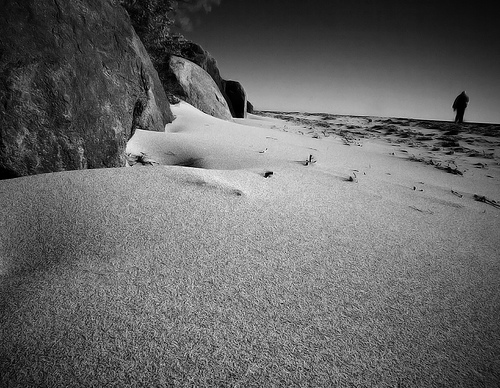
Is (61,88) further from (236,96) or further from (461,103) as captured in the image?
(461,103)

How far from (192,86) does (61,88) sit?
5134 millimetres

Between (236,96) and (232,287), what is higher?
(236,96)

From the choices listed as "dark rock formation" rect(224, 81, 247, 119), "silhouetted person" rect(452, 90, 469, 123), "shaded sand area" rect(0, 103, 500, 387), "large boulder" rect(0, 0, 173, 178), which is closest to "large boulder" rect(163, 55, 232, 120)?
"dark rock formation" rect(224, 81, 247, 119)

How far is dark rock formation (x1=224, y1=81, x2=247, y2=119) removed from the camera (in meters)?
9.84

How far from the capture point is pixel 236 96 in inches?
389

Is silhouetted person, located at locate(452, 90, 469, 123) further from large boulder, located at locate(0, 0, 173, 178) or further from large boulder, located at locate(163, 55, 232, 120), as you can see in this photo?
large boulder, located at locate(0, 0, 173, 178)

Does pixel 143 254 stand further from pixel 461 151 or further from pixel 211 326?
pixel 461 151

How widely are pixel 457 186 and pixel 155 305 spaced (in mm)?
2677

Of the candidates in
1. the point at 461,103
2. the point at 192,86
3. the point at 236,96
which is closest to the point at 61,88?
the point at 192,86

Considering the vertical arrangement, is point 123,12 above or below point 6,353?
above

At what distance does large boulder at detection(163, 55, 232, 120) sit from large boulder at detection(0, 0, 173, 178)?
12.5ft

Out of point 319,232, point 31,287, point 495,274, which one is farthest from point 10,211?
point 495,274

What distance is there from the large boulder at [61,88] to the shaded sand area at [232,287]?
223mm

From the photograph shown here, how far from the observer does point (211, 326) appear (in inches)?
25.7
